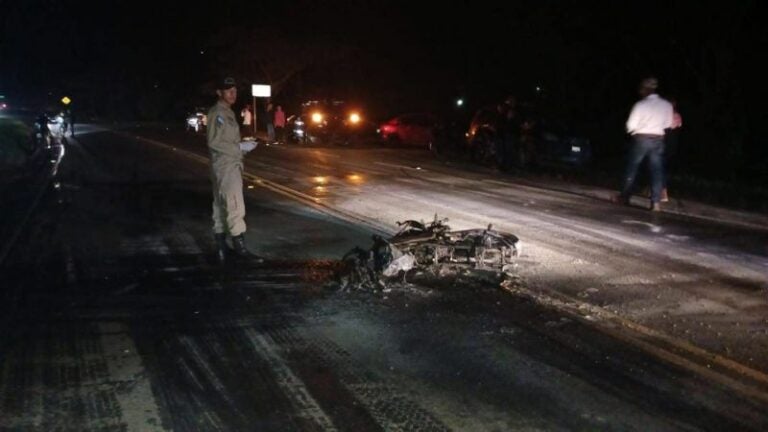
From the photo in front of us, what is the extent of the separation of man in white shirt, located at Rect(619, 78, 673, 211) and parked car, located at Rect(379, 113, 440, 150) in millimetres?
16671

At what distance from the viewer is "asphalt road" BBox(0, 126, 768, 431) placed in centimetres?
510

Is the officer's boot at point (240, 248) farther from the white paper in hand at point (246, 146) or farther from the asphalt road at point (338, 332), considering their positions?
the white paper in hand at point (246, 146)

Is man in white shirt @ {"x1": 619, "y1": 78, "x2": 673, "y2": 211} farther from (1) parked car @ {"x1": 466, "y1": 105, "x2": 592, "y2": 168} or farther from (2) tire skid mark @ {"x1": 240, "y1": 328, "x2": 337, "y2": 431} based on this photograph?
(2) tire skid mark @ {"x1": 240, "y1": 328, "x2": 337, "y2": 431}

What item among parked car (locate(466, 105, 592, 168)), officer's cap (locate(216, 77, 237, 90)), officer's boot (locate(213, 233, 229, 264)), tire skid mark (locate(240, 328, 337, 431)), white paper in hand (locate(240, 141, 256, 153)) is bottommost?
tire skid mark (locate(240, 328, 337, 431))

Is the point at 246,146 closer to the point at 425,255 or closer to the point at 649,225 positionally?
the point at 425,255

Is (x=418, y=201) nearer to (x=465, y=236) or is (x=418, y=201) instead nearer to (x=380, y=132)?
(x=465, y=236)

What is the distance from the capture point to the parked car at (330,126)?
111 feet

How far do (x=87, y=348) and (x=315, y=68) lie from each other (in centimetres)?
4908

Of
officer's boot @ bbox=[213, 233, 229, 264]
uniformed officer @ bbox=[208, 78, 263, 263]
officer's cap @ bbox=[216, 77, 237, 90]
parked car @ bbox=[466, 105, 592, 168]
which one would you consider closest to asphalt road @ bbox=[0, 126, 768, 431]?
officer's boot @ bbox=[213, 233, 229, 264]

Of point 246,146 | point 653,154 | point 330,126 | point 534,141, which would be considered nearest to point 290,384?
point 246,146

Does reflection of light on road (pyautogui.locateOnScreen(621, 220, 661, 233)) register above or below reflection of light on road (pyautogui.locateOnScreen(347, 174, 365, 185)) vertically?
above

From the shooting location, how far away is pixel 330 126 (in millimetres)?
34031

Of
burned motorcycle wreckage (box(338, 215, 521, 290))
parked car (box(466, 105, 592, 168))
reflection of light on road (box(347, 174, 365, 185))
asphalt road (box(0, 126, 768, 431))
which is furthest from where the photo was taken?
parked car (box(466, 105, 592, 168))

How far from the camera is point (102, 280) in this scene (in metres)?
8.48
